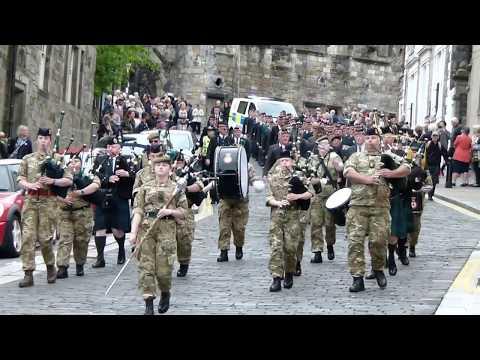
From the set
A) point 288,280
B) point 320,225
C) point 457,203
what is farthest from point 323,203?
point 457,203

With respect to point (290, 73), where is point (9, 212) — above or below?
below

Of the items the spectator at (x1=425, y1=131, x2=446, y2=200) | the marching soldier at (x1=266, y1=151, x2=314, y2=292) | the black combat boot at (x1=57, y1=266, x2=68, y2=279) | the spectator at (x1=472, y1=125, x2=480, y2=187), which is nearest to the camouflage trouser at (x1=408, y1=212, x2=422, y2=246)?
the marching soldier at (x1=266, y1=151, x2=314, y2=292)

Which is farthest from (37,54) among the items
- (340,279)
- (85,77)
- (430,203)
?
(340,279)

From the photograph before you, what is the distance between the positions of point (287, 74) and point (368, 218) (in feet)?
169

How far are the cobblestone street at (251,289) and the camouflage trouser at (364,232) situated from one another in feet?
1.34

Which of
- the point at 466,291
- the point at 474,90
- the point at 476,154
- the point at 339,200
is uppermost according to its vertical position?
the point at 474,90

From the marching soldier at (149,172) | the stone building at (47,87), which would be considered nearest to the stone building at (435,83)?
the stone building at (47,87)

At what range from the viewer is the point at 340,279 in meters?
15.5

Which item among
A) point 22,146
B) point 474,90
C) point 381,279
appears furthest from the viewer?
point 474,90

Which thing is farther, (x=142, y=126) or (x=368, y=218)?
(x=142, y=126)

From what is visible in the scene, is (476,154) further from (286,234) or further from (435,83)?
(435,83)

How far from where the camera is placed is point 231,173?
17125 millimetres

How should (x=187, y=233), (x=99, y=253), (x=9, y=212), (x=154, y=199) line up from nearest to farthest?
(x=154, y=199) → (x=187, y=233) → (x=99, y=253) → (x=9, y=212)
